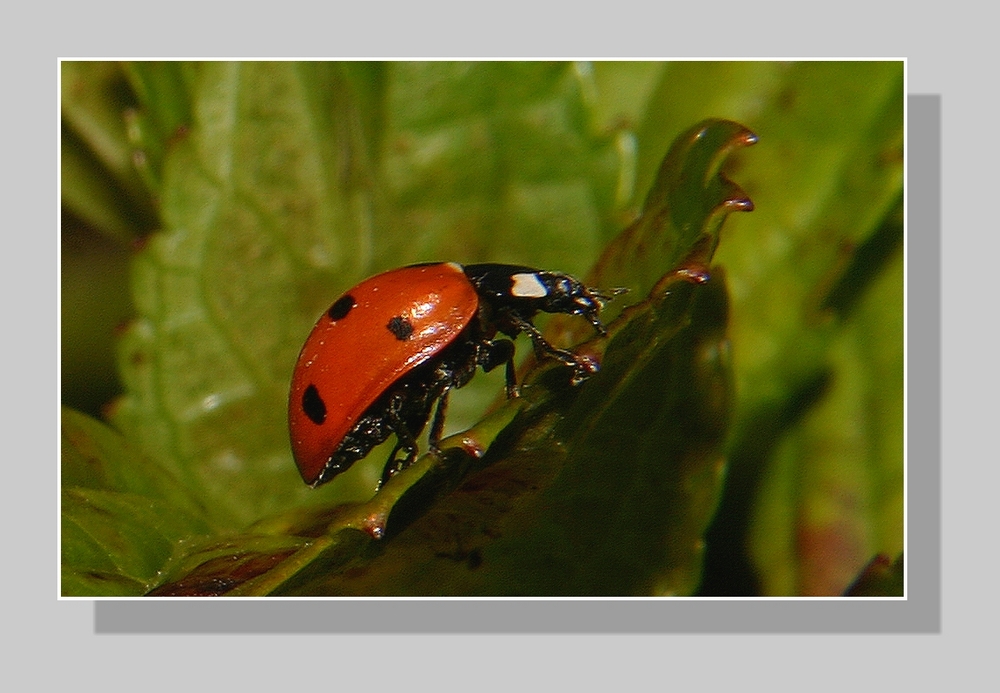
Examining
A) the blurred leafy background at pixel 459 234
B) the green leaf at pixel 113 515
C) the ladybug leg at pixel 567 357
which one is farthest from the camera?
the blurred leafy background at pixel 459 234

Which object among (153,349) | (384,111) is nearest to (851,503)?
(384,111)

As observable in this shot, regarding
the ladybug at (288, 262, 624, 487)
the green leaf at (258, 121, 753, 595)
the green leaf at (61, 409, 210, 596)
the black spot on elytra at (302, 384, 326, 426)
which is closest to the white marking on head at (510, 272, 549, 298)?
the ladybug at (288, 262, 624, 487)

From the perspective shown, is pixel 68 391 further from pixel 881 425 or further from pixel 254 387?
pixel 881 425

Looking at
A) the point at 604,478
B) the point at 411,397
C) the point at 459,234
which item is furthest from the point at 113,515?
the point at 459,234

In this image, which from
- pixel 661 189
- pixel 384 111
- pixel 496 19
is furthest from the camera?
pixel 384 111

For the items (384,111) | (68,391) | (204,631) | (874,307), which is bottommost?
(204,631)

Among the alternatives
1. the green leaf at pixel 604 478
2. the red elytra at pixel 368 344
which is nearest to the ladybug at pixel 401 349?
the red elytra at pixel 368 344

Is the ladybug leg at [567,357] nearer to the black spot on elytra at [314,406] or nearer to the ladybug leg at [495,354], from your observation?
the ladybug leg at [495,354]
